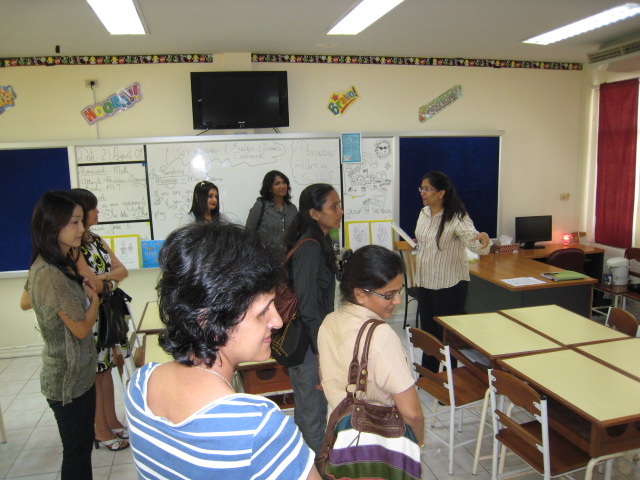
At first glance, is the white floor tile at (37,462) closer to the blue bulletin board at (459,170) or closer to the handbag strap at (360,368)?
the handbag strap at (360,368)

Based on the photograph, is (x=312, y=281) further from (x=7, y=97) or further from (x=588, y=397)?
(x=7, y=97)

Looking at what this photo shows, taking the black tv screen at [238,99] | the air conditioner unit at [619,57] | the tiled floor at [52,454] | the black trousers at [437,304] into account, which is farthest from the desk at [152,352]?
the air conditioner unit at [619,57]

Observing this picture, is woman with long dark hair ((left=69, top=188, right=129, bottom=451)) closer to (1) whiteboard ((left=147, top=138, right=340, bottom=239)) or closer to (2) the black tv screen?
(1) whiteboard ((left=147, top=138, right=340, bottom=239))

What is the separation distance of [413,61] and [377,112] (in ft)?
2.18

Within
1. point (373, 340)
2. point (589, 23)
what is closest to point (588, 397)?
point (373, 340)

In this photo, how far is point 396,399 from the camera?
4.95ft

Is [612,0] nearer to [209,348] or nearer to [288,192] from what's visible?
[288,192]

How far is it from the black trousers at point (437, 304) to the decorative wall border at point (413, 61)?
259cm

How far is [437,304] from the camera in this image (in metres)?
3.31

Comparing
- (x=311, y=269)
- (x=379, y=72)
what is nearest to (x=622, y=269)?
(x=379, y=72)

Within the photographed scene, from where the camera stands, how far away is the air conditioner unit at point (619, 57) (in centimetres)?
423

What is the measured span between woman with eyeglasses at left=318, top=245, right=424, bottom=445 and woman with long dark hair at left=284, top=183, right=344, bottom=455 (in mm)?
432

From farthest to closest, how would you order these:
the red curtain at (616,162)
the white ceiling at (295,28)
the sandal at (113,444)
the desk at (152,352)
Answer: the red curtain at (616,162)
the white ceiling at (295,28)
the sandal at (113,444)
the desk at (152,352)

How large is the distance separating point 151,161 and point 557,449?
3852 millimetres
